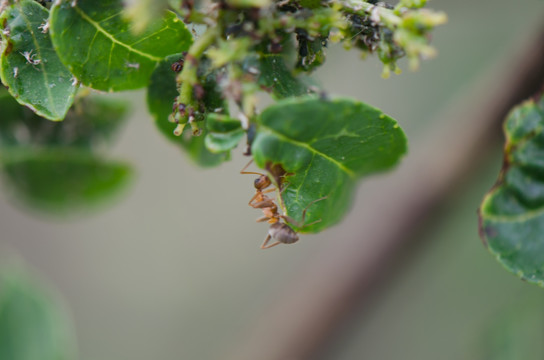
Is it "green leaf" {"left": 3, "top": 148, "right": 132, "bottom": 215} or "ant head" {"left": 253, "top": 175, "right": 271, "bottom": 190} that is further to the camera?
"green leaf" {"left": 3, "top": 148, "right": 132, "bottom": 215}

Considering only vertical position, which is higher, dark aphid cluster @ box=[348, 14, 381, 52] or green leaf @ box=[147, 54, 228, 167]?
dark aphid cluster @ box=[348, 14, 381, 52]

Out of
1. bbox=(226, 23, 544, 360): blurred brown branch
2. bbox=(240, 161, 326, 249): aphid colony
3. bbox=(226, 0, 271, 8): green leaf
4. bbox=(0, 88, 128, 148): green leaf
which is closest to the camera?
bbox=(226, 0, 271, 8): green leaf

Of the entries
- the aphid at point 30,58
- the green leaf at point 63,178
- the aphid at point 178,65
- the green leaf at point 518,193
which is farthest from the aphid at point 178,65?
the green leaf at point 63,178

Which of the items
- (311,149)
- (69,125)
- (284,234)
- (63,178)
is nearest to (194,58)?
(311,149)

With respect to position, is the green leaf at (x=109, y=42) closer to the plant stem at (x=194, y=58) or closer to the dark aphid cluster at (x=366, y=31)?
the plant stem at (x=194, y=58)

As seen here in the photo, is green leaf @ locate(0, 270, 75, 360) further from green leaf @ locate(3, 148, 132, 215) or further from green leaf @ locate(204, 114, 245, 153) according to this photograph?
green leaf @ locate(204, 114, 245, 153)

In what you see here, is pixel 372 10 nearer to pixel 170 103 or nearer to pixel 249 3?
pixel 249 3

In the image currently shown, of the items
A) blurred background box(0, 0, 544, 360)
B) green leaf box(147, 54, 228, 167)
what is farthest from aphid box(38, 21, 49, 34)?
blurred background box(0, 0, 544, 360)

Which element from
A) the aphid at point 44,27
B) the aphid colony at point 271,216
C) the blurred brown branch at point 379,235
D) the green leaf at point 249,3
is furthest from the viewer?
the blurred brown branch at point 379,235

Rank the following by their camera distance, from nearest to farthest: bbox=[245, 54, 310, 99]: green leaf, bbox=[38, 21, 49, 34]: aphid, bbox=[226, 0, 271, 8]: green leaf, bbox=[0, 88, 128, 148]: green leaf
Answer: bbox=[226, 0, 271, 8]: green leaf → bbox=[245, 54, 310, 99]: green leaf → bbox=[38, 21, 49, 34]: aphid → bbox=[0, 88, 128, 148]: green leaf
